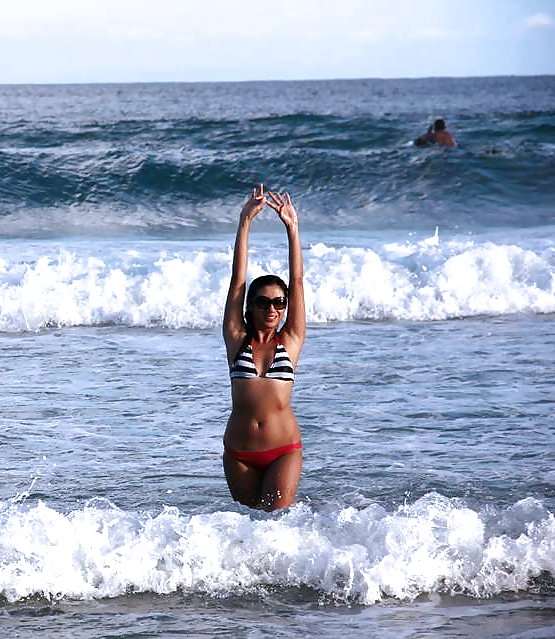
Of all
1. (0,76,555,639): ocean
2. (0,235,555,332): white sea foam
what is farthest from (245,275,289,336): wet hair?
(0,235,555,332): white sea foam

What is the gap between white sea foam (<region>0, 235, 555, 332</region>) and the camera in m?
12.1

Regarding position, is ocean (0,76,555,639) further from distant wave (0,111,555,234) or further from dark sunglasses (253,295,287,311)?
distant wave (0,111,555,234)

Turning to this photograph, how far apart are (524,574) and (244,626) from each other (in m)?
1.33

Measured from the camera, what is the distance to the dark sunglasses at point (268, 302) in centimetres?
574

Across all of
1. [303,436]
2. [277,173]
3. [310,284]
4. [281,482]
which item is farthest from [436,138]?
[281,482]

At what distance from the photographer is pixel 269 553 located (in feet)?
17.6

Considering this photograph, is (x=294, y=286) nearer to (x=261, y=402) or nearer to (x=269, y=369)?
(x=269, y=369)

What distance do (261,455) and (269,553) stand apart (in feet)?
1.79

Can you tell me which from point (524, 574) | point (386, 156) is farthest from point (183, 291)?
point (386, 156)

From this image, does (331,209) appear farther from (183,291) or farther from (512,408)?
(512,408)

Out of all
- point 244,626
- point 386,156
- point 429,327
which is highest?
point 386,156

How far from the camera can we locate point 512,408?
8.16 meters

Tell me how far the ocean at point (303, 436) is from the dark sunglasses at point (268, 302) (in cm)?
98

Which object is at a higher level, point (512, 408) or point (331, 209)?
point (331, 209)
